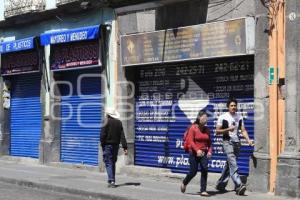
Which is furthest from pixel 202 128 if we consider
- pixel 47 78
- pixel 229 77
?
pixel 47 78

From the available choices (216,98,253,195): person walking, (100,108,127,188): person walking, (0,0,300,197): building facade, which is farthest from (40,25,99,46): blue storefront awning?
(216,98,253,195): person walking

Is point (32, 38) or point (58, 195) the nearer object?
point (58, 195)

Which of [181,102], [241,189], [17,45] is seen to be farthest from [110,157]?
[17,45]

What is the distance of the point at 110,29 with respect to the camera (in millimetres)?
17031

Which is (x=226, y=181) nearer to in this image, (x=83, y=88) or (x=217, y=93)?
(x=217, y=93)

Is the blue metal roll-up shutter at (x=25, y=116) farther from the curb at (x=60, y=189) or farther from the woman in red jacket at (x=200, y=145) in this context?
the woman in red jacket at (x=200, y=145)

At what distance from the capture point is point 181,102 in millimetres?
15234

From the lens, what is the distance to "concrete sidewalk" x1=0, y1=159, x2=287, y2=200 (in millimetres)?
12367

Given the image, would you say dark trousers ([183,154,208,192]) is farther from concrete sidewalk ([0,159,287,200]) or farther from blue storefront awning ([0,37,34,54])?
blue storefront awning ([0,37,34,54])

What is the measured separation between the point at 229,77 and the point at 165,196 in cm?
327

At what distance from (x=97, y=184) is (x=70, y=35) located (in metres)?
5.23

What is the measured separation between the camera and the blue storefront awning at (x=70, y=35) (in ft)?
56.3

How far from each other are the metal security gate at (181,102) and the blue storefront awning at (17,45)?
4.65 metres

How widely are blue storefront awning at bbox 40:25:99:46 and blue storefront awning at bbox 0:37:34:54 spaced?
723 millimetres
